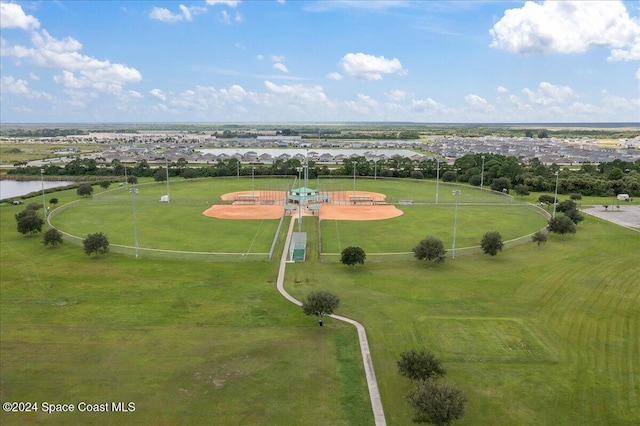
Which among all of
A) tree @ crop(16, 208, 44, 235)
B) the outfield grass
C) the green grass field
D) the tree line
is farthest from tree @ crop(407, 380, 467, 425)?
the tree line

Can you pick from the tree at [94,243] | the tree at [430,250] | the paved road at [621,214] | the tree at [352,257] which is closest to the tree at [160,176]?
the tree at [94,243]

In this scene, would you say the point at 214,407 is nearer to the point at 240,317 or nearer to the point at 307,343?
the point at 307,343

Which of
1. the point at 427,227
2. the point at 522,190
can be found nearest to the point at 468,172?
the point at 522,190

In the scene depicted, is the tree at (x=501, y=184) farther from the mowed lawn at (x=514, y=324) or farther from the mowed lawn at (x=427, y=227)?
the mowed lawn at (x=514, y=324)

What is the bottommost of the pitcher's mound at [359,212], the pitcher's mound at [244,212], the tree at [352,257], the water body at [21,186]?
the water body at [21,186]

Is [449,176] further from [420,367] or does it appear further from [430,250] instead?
[420,367]

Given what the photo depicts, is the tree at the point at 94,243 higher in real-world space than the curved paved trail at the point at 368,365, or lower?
higher
